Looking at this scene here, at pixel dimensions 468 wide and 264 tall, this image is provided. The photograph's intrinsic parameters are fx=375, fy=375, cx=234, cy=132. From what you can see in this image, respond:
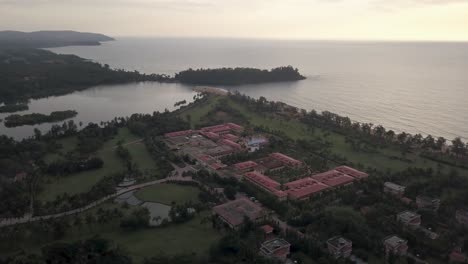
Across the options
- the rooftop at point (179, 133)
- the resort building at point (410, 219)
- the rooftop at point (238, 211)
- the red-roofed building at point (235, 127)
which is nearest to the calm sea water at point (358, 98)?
the rooftop at point (179, 133)

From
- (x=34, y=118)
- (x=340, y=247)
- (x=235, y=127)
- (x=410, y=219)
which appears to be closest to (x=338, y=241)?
(x=340, y=247)

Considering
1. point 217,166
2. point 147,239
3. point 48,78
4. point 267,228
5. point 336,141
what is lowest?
point 147,239

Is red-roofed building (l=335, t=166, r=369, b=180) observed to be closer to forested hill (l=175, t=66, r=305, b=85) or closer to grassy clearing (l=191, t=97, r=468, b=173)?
grassy clearing (l=191, t=97, r=468, b=173)

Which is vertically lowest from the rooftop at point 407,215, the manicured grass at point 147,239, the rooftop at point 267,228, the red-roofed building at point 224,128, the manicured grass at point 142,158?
the manicured grass at point 147,239

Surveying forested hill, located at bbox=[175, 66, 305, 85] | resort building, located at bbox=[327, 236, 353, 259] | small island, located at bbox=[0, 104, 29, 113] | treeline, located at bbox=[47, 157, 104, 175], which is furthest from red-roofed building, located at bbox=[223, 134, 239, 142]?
forested hill, located at bbox=[175, 66, 305, 85]

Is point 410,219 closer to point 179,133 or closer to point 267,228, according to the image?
point 267,228

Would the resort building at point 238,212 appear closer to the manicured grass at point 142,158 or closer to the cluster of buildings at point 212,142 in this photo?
the cluster of buildings at point 212,142
